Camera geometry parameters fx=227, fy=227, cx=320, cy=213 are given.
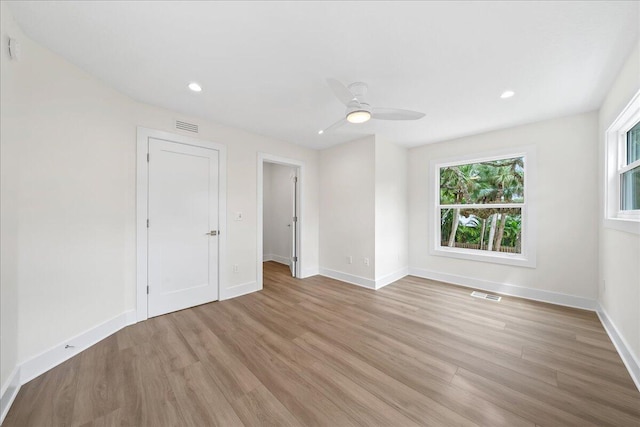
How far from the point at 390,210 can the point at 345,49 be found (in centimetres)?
275

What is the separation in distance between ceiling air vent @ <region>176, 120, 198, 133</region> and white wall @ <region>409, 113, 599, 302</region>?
4.19 metres

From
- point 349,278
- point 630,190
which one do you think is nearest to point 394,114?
point 630,190

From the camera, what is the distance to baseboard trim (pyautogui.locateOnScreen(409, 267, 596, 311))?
2.85 m

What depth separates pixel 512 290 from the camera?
332 centimetres

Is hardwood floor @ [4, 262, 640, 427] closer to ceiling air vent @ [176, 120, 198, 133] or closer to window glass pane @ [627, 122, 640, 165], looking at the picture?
window glass pane @ [627, 122, 640, 165]

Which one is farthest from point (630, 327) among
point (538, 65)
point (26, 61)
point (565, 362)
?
point (26, 61)

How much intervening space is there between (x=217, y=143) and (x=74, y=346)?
2.54m

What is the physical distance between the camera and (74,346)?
1963mm

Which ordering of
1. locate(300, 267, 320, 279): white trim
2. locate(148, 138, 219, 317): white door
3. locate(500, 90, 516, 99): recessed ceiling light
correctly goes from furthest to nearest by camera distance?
locate(300, 267, 320, 279): white trim
locate(148, 138, 219, 317): white door
locate(500, 90, 516, 99): recessed ceiling light

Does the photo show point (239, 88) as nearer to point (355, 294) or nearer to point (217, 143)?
point (217, 143)

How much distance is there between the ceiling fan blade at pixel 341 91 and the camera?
5.97ft

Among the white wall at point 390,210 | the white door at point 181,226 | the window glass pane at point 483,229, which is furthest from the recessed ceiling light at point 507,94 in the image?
the white door at point 181,226

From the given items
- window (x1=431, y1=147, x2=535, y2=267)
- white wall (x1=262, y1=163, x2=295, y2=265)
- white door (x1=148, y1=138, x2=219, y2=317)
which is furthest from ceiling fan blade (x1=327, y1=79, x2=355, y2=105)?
white wall (x1=262, y1=163, x2=295, y2=265)

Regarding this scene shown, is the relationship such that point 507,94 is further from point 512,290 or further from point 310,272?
point 310,272
